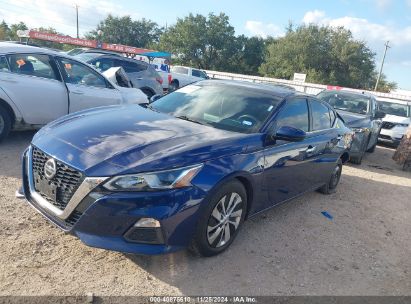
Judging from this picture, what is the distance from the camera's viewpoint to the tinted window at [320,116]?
5.50 metres

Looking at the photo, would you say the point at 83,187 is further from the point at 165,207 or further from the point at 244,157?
the point at 244,157

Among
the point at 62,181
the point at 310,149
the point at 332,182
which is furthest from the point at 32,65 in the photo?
the point at 332,182

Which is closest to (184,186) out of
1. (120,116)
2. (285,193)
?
(120,116)

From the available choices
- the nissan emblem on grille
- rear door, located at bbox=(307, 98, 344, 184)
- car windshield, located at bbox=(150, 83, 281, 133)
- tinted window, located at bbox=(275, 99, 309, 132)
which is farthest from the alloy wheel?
rear door, located at bbox=(307, 98, 344, 184)

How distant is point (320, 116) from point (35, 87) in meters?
4.40

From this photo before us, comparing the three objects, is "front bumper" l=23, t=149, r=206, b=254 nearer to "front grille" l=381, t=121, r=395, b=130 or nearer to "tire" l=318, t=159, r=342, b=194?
"tire" l=318, t=159, r=342, b=194

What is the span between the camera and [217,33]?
206 ft

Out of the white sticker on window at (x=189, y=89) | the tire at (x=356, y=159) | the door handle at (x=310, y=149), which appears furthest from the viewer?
the tire at (x=356, y=159)

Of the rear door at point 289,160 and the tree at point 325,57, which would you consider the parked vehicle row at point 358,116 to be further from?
the tree at point 325,57

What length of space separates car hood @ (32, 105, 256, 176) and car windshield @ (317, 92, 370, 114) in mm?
7061

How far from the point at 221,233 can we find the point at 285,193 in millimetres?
1304

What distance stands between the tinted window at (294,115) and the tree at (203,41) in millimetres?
59120

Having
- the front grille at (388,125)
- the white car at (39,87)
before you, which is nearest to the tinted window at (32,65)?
the white car at (39,87)

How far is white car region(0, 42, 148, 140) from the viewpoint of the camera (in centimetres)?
614
